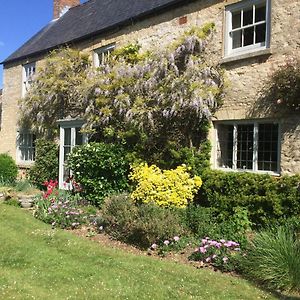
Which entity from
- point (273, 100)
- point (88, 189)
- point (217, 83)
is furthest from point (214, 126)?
point (88, 189)

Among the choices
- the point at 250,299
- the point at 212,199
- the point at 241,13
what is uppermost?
the point at 241,13

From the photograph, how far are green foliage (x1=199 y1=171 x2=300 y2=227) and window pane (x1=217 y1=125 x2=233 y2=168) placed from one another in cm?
76

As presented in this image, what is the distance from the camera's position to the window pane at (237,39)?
1054 cm

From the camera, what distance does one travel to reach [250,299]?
5.43m

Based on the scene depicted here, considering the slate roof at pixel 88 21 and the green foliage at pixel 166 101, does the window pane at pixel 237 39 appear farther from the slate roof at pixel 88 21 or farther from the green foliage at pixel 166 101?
the slate roof at pixel 88 21

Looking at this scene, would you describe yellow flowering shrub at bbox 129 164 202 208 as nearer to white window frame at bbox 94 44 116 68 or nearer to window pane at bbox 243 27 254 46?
window pane at bbox 243 27 254 46

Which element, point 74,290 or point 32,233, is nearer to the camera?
point 74,290

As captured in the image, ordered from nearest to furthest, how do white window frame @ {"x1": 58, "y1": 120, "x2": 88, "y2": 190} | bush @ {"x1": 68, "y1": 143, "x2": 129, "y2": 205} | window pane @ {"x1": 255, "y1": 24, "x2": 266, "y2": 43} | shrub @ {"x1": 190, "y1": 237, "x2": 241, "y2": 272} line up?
shrub @ {"x1": 190, "y1": 237, "x2": 241, "y2": 272} < window pane @ {"x1": 255, "y1": 24, "x2": 266, "y2": 43} < bush @ {"x1": 68, "y1": 143, "x2": 129, "y2": 205} < white window frame @ {"x1": 58, "y1": 120, "x2": 88, "y2": 190}

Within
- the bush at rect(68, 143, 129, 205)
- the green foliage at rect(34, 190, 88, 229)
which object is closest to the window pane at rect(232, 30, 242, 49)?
the bush at rect(68, 143, 129, 205)

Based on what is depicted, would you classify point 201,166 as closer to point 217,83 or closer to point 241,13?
point 217,83

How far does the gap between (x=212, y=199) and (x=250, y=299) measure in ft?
15.0

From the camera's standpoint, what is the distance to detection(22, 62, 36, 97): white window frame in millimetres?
19203

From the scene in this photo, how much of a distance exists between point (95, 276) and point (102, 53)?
10.8 m

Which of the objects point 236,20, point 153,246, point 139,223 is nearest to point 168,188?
point 139,223
